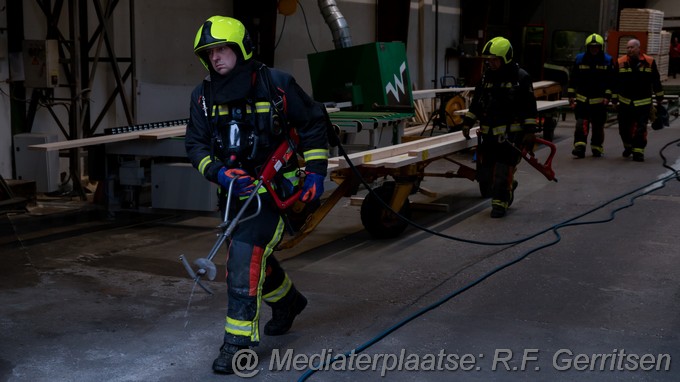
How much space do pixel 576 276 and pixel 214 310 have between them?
8.84 feet

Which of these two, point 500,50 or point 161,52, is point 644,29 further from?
point 500,50

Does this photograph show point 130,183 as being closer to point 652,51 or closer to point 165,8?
point 165,8

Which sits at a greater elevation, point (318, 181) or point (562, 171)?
point (318, 181)

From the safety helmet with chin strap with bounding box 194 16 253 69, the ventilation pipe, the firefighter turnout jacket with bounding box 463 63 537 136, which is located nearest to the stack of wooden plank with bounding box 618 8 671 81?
the ventilation pipe

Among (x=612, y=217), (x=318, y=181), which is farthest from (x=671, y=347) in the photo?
(x=612, y=217)

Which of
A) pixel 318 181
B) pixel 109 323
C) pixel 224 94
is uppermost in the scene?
pixel 224 94

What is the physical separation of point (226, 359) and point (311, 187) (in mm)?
981

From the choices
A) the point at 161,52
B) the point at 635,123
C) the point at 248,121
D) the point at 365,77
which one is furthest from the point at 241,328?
the point at 635,123

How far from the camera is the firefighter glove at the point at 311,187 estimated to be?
15.4 ft

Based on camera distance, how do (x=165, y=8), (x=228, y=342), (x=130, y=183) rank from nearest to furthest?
1. (x=228, y=342)
2. (x=130, y=183)
3. (x=165, y=8)

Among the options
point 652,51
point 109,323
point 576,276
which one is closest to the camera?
point 109,323

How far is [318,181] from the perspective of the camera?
473 cm

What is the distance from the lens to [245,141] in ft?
15.3

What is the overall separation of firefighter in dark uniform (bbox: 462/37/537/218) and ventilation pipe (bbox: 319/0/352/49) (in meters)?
2.97
